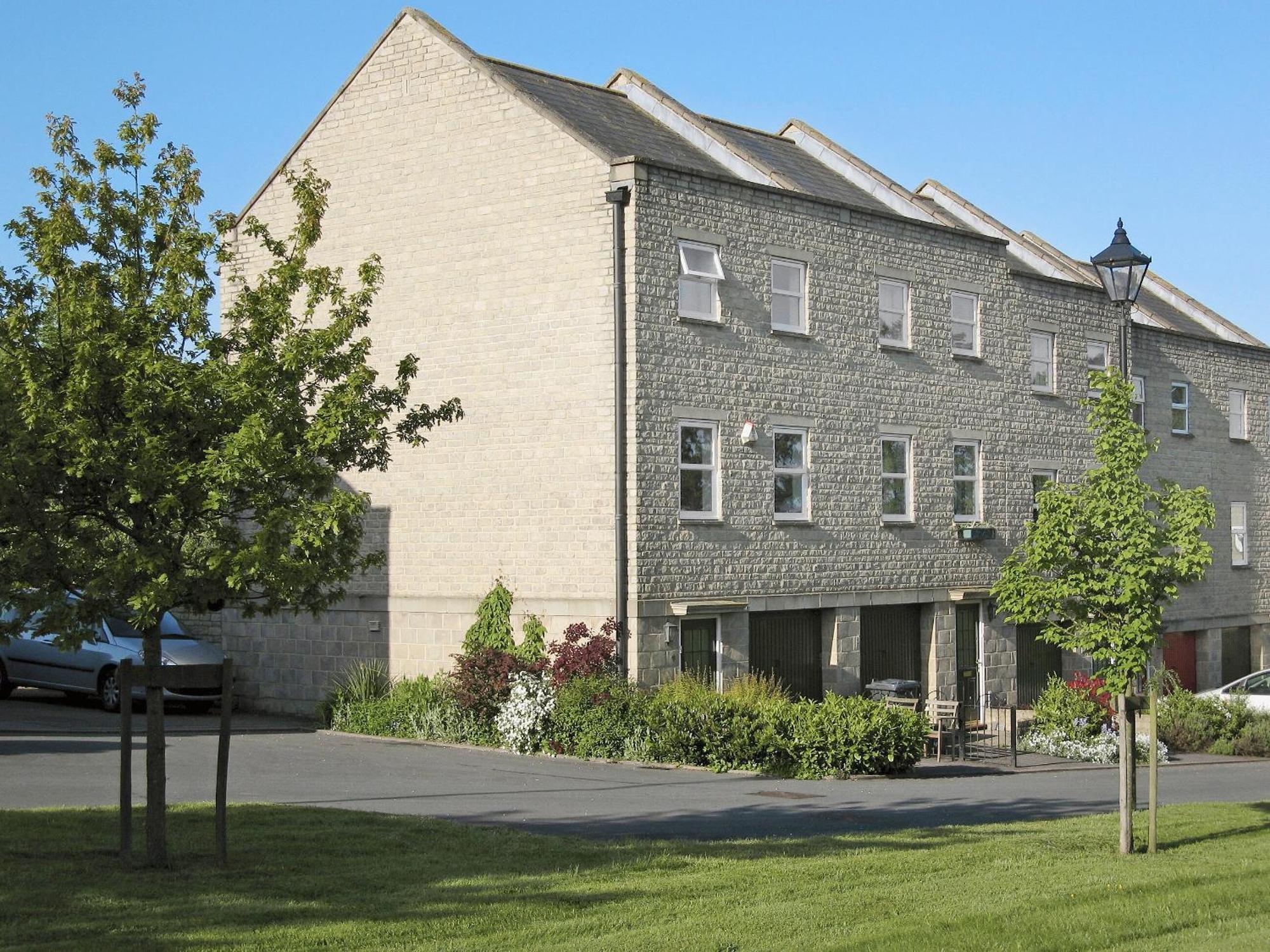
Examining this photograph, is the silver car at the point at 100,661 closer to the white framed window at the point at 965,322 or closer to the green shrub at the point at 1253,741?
the white framed window at the point at 965,322

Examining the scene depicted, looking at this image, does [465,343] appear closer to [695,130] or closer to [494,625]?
[494,625]

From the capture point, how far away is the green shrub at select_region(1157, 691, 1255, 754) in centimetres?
2834

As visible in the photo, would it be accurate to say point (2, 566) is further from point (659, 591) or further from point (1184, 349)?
point (1184, 349)

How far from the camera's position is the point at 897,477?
28.7m

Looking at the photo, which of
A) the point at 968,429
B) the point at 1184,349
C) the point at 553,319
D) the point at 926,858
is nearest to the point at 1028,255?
the point at 1184,349

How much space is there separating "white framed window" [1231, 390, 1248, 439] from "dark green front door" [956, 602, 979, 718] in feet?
45.6

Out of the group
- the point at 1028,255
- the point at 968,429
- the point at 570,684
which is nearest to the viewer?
the point at 570,684

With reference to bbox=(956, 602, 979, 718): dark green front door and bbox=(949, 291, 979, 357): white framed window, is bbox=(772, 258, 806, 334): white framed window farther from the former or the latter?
bbox=(956, 602, 979, 718): dark green front door

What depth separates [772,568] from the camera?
1013 inches

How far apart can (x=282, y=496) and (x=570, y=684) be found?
11204 millimetres

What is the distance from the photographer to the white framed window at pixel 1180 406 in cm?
3819

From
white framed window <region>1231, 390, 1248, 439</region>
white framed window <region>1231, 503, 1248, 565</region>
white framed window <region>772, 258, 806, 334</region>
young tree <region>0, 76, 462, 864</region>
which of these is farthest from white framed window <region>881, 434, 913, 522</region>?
young tree <region>0, 76, 462, 864</region>

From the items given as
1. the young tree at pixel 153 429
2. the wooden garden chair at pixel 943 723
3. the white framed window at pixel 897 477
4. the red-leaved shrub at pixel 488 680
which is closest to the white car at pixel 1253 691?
the wooden garden chair at pixel 943 723

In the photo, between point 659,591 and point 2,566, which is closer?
point 2,566
